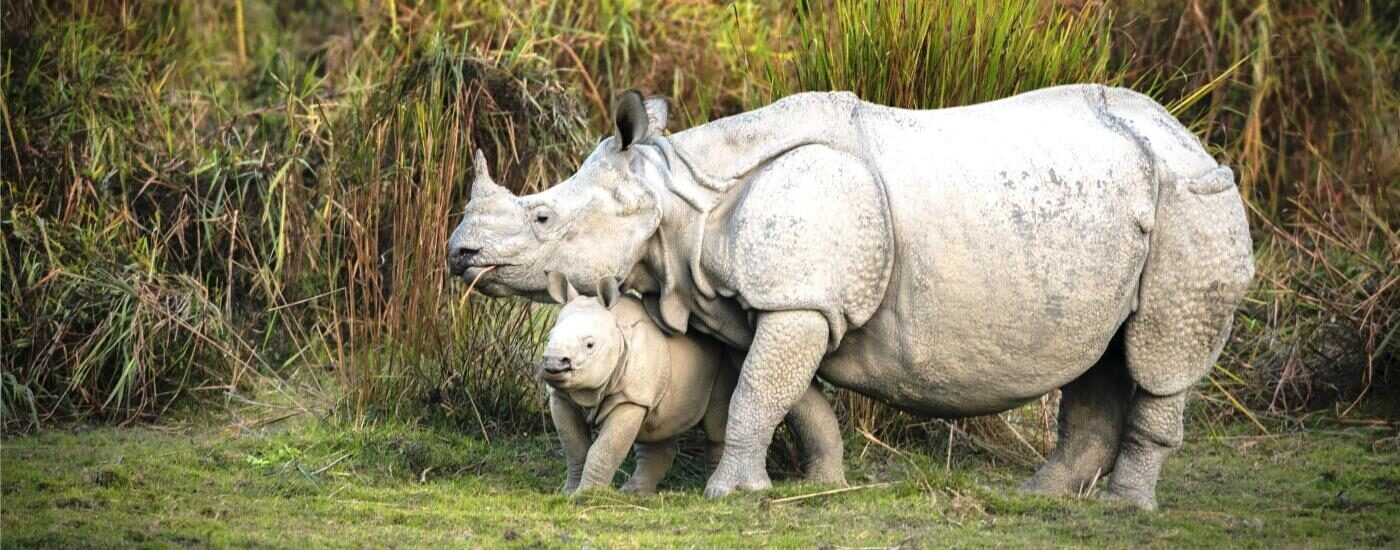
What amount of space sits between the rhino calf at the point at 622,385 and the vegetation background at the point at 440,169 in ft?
3.40

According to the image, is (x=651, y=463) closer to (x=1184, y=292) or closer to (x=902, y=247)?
(x=902, y=247)

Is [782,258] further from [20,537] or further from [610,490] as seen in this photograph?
[20,537]

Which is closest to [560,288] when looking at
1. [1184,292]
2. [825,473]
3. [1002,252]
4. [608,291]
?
[608,291]

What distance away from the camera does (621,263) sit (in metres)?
6.61

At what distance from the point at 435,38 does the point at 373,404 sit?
6.70ft

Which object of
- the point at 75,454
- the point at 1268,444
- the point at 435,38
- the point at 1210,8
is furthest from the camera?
the point at 1210,8

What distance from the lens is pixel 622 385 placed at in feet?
21.7

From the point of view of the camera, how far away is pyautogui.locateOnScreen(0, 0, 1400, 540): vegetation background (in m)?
7.84

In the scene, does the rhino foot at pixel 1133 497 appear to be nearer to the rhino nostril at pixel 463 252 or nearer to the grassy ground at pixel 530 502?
the grassy ground at pixel 530 502

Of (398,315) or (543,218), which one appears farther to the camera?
Result: (398,315)

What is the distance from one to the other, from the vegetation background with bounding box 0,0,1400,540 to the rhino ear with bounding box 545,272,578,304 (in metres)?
1.32

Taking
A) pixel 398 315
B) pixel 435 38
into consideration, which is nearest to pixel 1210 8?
pixel 435 38

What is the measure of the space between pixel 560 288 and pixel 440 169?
4.75 ft

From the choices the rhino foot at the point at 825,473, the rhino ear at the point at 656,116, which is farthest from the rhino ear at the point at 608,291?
the rhino foot at the point at 825,473
